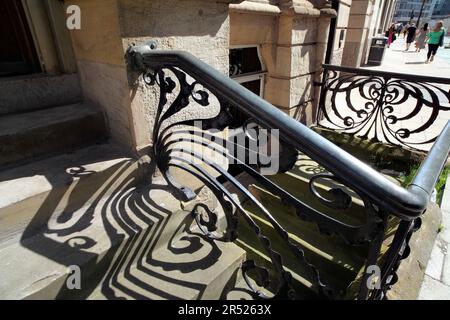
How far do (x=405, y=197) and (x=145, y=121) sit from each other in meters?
1.41

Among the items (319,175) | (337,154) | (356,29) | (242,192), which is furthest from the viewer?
(356,29)

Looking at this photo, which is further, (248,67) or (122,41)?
(248,67)

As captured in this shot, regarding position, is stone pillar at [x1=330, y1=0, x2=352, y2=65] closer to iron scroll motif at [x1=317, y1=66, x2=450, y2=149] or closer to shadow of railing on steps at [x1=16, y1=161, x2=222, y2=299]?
iron scroll motif at [x1=317, y1=66, x2=450, y2=149]

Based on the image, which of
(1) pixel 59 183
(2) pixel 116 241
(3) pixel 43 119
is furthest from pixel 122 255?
(3) pixel 43 119

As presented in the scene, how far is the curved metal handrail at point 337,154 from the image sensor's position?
2.49 feet

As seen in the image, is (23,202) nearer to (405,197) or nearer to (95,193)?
(95,193)

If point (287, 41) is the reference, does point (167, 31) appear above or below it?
above

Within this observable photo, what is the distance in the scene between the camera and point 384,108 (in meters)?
3.83

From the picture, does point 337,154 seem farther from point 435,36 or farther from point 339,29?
point 435,36

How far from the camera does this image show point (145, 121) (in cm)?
169

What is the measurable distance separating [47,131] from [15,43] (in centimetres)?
81

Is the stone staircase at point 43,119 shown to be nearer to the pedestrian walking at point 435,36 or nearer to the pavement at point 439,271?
the pavement at point 439,271

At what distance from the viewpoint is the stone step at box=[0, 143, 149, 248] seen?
1361 millimetres
